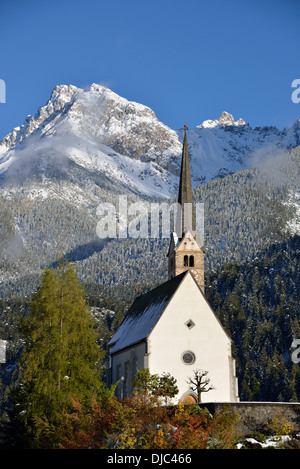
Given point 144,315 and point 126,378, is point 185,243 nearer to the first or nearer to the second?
point 144,315

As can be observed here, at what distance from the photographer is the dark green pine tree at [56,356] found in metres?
48.9

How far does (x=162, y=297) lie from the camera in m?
66.4

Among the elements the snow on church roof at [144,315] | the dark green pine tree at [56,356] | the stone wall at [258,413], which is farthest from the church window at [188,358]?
the stone wall at [258,413]

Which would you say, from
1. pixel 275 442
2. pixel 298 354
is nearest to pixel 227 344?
pixel 275 442

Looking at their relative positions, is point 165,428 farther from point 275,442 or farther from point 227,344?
point 227,344

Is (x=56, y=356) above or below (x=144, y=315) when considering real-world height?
below

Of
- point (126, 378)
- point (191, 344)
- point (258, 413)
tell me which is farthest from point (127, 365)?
point (258, 413)

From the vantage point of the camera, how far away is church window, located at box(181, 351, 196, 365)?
6122cm

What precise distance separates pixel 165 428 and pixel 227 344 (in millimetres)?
25374

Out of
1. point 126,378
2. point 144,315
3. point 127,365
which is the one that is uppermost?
point 144,315

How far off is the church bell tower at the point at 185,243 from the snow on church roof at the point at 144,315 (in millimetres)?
5666

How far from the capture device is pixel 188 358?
61344mm

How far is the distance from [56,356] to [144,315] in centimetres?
2028

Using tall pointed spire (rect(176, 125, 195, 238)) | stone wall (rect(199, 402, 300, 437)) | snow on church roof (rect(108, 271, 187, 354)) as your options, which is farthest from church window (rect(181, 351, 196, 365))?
tall pointed spire (rect(176, 125, 195, 238))
